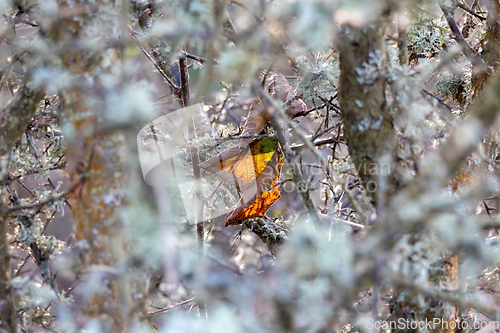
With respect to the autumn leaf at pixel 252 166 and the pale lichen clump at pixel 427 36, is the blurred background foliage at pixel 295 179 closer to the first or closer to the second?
the autumn leaf at pixel 252 166

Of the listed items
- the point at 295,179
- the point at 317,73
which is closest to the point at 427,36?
the point at 317,73

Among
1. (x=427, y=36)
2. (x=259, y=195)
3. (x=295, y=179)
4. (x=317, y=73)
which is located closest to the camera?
(x=295, y=179)

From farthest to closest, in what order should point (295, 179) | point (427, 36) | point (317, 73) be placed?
Answer: 1. point (427, 36)
2. point (317, 73)
3. point (295, 179)

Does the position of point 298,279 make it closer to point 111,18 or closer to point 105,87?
point 105,87

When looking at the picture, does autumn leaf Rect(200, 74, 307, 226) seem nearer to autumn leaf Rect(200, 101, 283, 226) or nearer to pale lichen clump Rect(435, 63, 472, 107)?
autumn leaf Rect(200, 101, 283, 226)

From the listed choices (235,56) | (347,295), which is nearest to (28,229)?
(235,56)

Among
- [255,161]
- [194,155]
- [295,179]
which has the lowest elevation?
[194,155]

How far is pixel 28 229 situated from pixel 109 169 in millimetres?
688

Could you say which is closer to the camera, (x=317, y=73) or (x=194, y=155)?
(x=317, y=73)

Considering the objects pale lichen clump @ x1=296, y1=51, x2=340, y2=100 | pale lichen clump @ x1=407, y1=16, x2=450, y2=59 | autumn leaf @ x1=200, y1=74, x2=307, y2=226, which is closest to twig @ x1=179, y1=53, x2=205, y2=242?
autumn leaf @ x1=200, y1=74, x2=307, y2=226

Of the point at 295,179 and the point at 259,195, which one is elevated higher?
the point at 295,179

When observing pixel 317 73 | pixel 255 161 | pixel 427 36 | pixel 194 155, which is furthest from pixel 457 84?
pixel 194 155

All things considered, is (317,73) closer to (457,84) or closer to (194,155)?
(194,155)

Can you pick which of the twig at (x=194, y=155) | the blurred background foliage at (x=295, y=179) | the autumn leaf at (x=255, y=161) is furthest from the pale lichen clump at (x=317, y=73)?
the twig at (x=194, y=155)
